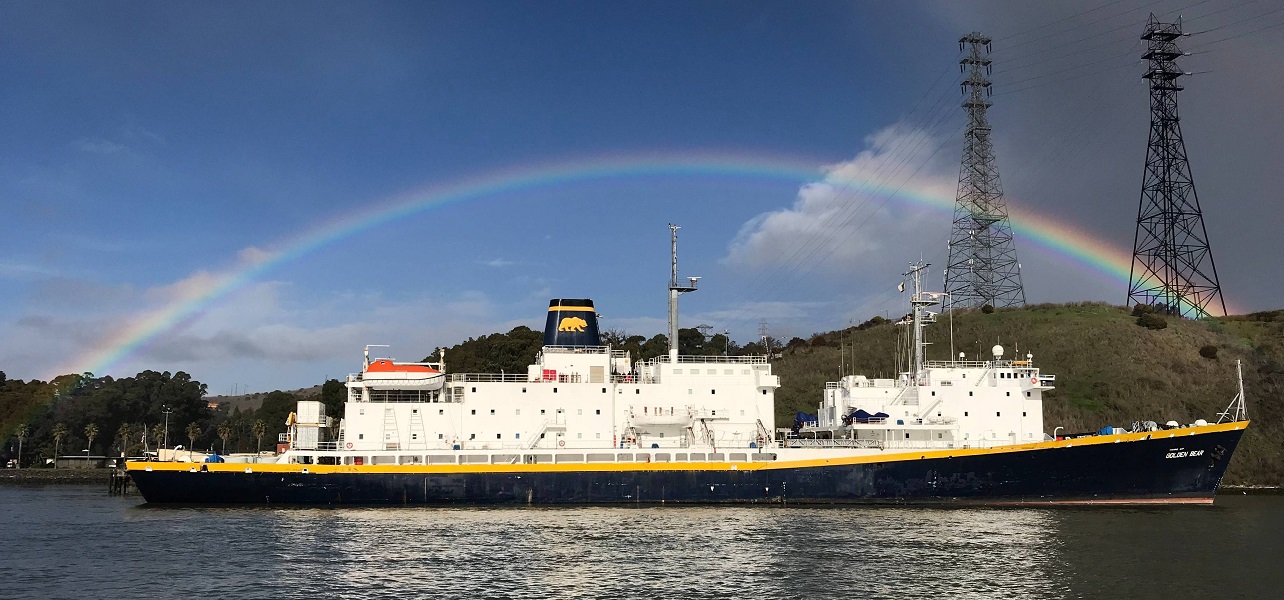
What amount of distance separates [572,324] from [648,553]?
1525 cm

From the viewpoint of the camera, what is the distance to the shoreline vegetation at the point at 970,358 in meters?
53.0

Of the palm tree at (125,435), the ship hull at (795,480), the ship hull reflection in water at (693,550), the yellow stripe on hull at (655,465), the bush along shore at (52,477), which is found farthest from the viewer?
the palm tree at (125,435)

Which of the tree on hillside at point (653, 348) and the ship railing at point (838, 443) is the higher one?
the tree on hillside at point (653, 348)

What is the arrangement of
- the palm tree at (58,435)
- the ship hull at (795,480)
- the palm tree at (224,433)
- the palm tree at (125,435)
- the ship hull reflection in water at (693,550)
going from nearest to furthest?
the ship hull reflection in water at (693,550) → the ship hull at (795,480) → the palm tree at (58,435) → the palm tree at (125,435) → the palm tree at (224,433)

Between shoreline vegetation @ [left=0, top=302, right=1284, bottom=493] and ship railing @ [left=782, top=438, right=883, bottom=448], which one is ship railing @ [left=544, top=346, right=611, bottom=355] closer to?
ship railing @ [left=782, top=438, right=883, bottom=448]

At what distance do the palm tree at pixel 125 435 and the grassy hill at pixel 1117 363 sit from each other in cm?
5453

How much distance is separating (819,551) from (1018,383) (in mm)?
17250

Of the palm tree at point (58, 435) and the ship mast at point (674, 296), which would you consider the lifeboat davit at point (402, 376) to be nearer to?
the ship mast at point (674, 296)

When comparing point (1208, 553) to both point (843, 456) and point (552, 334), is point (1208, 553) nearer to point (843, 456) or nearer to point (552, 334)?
point (843, 456)

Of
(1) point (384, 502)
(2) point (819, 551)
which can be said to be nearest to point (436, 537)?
(1) point (384, 502)

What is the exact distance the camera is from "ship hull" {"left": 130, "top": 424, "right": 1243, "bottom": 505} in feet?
106

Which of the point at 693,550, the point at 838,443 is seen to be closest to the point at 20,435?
the point at 838,443

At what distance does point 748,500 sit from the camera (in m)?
33.1

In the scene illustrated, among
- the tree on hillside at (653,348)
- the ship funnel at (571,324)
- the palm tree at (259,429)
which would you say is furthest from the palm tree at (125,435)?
the ship funnel at (571,324)
